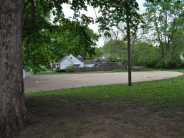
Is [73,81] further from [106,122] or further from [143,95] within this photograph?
[106,122]

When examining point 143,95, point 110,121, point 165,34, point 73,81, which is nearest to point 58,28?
point 143,95

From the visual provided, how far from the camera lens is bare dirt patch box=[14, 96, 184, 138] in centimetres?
351

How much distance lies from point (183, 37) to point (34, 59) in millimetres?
38782

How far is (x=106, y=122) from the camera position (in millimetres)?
4148

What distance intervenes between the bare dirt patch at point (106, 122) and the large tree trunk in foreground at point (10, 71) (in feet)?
1.15

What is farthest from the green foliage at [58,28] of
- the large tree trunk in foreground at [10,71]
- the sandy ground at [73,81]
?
the sandy ground at [73,81]

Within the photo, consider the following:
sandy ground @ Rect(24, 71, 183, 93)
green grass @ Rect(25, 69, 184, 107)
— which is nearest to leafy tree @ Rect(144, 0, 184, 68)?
sandy ground @ Rect(24, 71, 183, 93)

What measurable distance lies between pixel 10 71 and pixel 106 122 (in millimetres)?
2543

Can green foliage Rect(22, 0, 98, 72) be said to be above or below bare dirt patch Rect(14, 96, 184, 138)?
above

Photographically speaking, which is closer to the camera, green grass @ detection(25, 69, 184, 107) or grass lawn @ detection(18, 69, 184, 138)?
grass lawn @ detection(18, 69, 184, 138)

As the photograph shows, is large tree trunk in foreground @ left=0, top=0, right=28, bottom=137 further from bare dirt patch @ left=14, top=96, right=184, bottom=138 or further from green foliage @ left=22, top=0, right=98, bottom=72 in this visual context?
green foliage @ left=22, top=0, right=98, bottom=72

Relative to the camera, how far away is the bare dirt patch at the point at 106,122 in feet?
11.5

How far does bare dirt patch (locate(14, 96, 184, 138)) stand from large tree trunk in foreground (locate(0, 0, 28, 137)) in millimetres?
351

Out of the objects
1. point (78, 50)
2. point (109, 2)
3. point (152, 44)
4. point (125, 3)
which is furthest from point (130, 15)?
point (152, 44)
